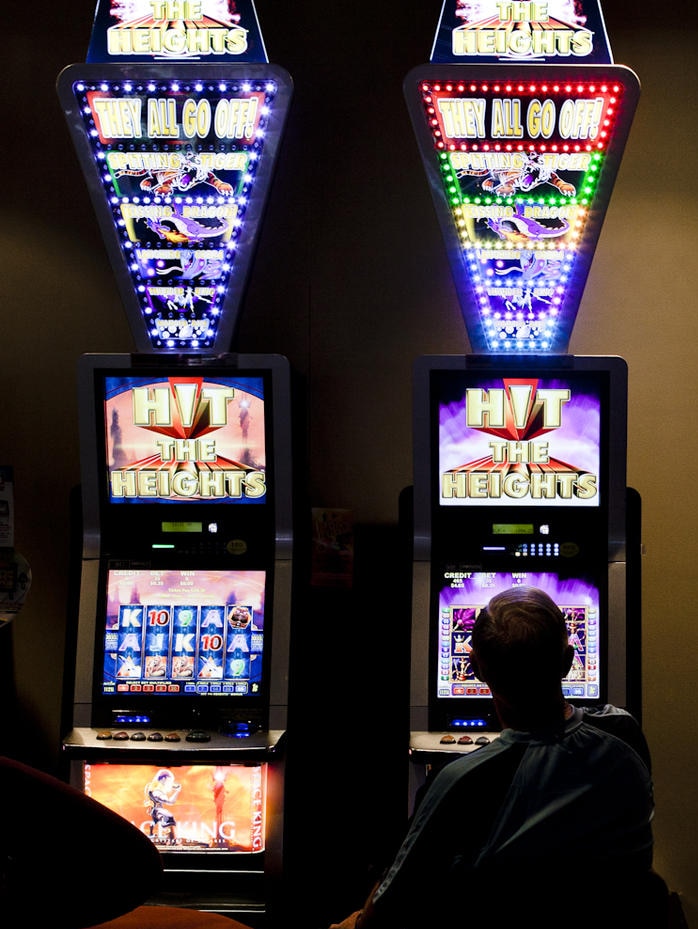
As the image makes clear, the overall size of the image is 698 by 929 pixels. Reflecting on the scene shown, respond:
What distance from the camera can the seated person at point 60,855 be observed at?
124 cm

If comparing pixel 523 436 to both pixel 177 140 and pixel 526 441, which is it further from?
pixel 177 140

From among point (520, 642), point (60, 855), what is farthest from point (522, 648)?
point (60, 855)

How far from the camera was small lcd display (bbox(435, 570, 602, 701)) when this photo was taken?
124 inches

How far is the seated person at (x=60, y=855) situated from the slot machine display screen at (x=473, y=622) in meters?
1.96

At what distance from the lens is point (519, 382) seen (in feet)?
10.5

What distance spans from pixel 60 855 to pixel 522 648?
3.18 feet

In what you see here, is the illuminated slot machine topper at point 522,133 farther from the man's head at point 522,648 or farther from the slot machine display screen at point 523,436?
the man's head at point 522,648

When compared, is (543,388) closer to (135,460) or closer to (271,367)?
(271,367)

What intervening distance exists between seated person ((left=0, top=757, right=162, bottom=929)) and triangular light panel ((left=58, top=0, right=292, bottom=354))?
222cm

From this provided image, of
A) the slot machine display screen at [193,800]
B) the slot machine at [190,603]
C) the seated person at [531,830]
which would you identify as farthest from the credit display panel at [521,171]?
the slot machine display screen at [193,800]

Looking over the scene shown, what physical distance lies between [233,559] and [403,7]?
94.2 inches


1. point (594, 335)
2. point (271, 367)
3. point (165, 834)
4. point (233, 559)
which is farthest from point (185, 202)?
point (165, 834)

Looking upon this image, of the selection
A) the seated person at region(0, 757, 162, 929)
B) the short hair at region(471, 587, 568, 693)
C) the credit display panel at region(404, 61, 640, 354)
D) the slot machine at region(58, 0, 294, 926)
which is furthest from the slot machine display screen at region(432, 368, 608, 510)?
the seated person at region(0, 757, 162, 929)

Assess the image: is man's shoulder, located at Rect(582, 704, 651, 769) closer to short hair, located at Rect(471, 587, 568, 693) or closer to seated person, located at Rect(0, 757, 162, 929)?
short hair, located at Rect(471, 587, 568, 693)
